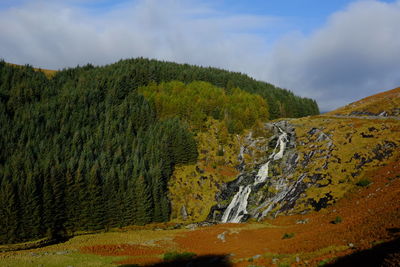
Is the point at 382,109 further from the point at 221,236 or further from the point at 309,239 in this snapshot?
the point at 309,239

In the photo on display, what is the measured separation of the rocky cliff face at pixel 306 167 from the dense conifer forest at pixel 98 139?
754 inches

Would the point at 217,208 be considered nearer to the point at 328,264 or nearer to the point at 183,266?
the point at 183,266

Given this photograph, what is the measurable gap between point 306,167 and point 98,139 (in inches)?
2538

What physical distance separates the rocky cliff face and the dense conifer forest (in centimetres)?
1914

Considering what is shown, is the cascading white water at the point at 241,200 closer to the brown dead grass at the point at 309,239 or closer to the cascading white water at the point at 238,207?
the cascading white water at the point at 238,207

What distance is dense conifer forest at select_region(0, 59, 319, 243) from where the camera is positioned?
6178 centimetres

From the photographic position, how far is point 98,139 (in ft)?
287

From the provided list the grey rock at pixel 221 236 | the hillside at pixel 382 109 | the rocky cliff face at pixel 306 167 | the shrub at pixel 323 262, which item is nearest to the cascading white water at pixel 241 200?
the rocky cliff face at pixel 306 167

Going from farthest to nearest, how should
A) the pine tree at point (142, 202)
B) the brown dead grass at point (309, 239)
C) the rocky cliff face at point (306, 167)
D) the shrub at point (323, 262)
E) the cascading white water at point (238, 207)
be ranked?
the pine tree at point (142, 202) < the cascading white water at point (238, 207) < the rocky cliff face at point (306, 167) < the brown dead grass at point (309, 239) < the shrub at point (323, 262)

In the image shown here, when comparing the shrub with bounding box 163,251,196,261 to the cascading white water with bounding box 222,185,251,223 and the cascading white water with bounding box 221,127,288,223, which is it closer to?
the cascading white water with bounding box 221,127,288,223

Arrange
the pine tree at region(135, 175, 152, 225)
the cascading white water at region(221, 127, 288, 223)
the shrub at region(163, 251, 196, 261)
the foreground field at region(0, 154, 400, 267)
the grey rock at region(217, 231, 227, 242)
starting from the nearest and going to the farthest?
the foreground field at region(0, 154, 400, 267) < the shrub at region(163, 251, 196, 261) < the grey rock at region(217, 231, 227, 242) < the cascading white water at region(221, 127, 288, 223) < the pine tree at region(135, 175, 152, 225)

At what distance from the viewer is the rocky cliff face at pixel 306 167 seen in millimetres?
52094

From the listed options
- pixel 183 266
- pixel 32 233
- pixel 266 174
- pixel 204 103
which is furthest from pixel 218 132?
A: pixel 183 266

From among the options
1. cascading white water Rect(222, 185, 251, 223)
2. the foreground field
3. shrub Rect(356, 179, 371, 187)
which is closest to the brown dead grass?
the foreground field
